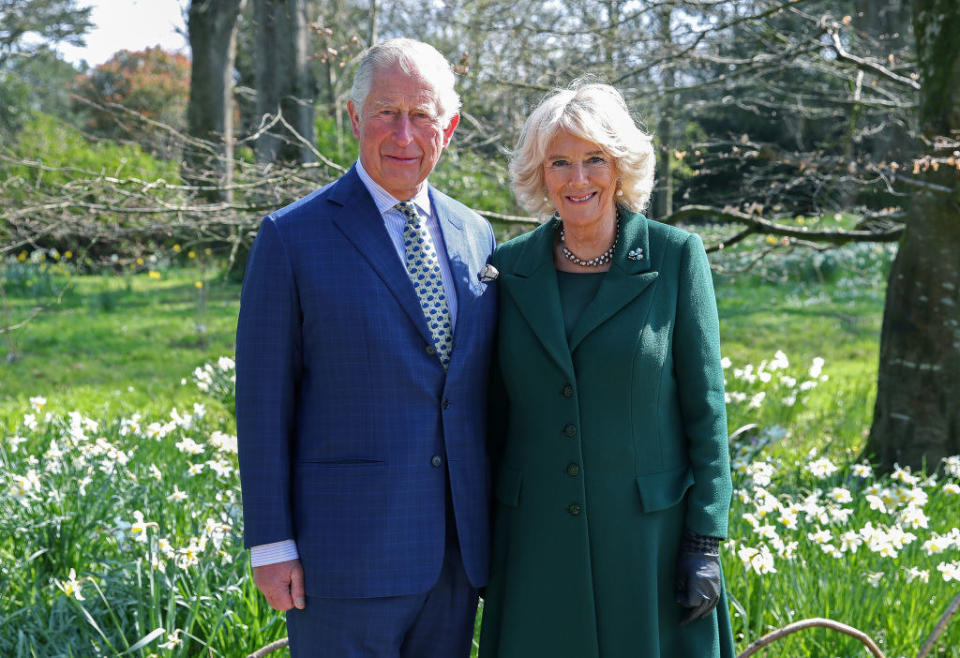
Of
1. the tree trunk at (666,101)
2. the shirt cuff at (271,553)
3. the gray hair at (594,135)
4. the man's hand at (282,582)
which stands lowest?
the man's hand at (282,582)

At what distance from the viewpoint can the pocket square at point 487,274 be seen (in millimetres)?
2201

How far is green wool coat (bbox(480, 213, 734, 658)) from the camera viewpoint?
2043mm

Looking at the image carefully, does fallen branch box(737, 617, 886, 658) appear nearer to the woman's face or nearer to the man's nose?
the woman's face

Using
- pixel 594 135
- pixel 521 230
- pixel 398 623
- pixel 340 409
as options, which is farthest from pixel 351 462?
pixel 521 230

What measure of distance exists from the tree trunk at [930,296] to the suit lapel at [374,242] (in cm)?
332

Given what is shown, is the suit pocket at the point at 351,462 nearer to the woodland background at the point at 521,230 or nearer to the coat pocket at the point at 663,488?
the coat pocket at the point at 663,488

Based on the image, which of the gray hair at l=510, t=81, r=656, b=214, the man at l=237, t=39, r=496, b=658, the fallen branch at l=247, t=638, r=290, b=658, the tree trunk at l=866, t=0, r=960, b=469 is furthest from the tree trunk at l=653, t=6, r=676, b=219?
the fallen branch at l=247, t=638, r=290, b=658

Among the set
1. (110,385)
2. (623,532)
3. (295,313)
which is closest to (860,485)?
(623,532)

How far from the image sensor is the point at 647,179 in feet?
7.26

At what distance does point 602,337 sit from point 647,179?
45cm

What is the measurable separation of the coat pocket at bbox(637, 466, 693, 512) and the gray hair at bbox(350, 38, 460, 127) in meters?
0.99

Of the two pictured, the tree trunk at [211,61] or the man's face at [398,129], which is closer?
the man's face at [398,129]

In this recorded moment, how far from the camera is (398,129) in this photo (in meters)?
2.04

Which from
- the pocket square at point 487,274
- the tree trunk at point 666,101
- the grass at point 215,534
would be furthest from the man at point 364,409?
the tree trunk at point 666,101
